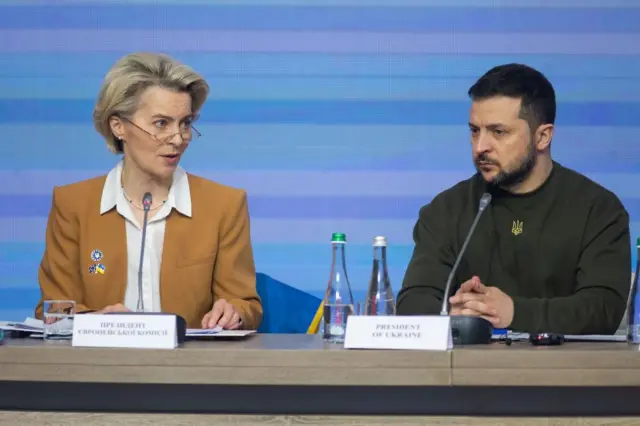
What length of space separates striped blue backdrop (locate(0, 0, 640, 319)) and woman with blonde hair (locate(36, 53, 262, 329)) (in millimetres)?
503

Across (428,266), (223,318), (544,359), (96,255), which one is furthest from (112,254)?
(544,359)

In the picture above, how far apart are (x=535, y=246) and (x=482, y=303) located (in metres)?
0.43

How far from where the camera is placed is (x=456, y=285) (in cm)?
254

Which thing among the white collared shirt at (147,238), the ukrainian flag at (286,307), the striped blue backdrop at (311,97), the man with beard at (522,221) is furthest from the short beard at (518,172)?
the white collared shirt at (147,238)

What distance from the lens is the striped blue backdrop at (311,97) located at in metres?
3.12

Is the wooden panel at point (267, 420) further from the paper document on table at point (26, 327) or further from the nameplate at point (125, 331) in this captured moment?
the paper document on table at point (26, 327)

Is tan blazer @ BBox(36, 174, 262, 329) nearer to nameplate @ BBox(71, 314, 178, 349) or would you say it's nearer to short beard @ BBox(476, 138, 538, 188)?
short beard @ BBox(476, 138, 538, 188)

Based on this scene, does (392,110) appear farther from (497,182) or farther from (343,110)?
(497,182)

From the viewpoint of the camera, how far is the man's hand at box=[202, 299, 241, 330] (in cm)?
225

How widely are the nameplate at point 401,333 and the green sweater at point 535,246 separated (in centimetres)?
71

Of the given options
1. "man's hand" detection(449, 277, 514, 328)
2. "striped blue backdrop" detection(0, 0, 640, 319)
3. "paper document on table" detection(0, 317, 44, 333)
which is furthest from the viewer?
"striped blue backdrop" detection(0, 0, 640, 319)

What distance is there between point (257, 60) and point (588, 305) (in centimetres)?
139

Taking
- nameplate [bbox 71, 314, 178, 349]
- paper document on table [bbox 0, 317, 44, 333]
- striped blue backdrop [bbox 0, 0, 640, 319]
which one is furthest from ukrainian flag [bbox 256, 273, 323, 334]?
nameplate [bbox 71, 314, 178, 349]

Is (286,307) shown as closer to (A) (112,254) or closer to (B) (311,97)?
(A) (112,254)
